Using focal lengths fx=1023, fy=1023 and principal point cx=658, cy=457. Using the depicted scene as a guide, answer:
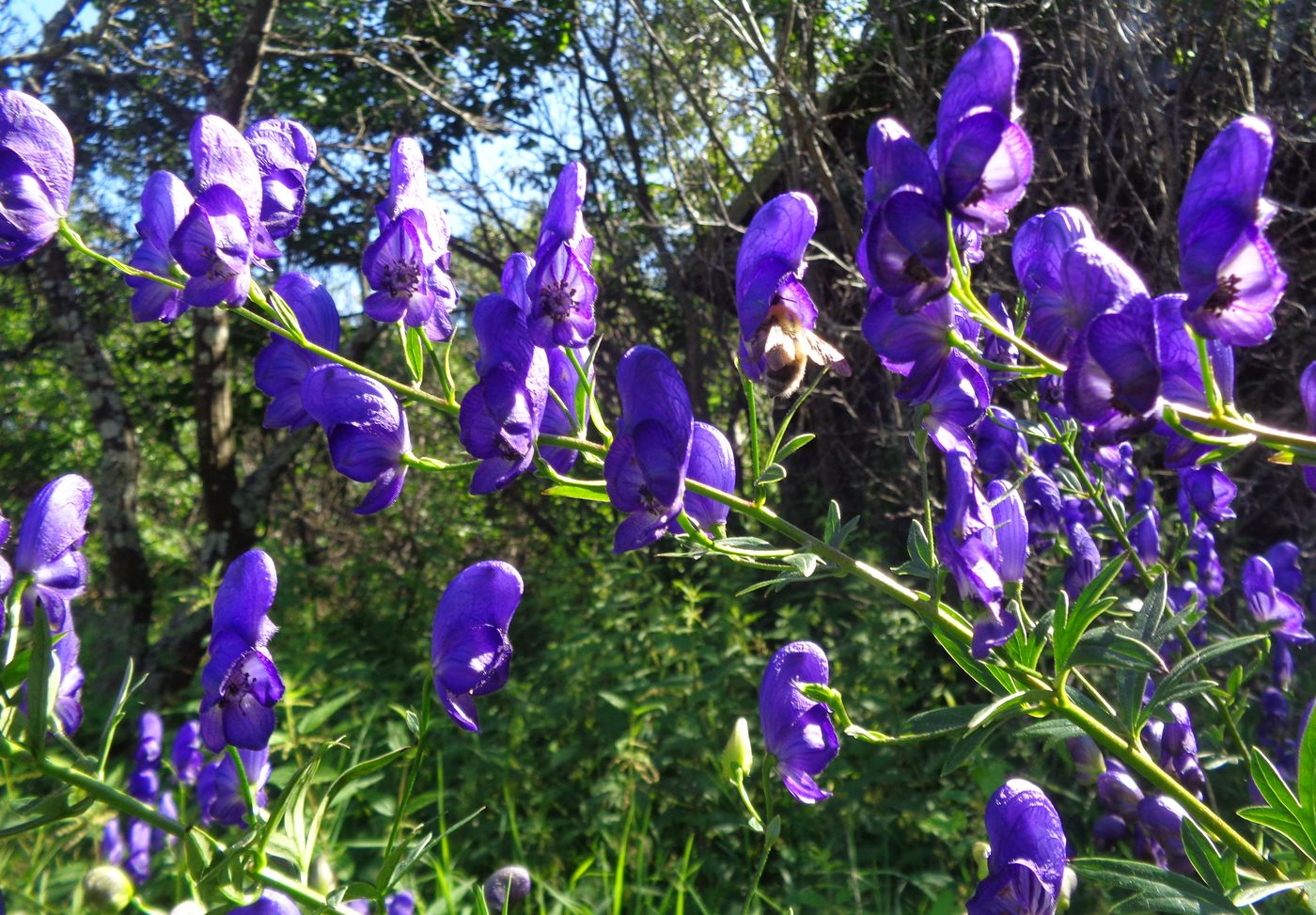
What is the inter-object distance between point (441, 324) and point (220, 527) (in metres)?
6.64

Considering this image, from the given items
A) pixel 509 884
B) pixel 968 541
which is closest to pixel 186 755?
pixel 509 884

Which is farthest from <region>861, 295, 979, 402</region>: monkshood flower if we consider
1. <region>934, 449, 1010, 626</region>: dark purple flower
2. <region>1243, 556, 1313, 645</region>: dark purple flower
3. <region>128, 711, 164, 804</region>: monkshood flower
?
<region>128, 711, 164, 804</region>: monkshood flower

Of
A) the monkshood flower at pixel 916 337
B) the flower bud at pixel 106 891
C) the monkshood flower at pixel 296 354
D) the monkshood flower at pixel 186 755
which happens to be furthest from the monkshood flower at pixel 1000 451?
the monkshood flower at pixel 186 755

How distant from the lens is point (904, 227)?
92cm

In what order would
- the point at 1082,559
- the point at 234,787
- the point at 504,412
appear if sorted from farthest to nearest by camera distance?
the point at 1082,559 < the point at 234,787 < the point at 504,412

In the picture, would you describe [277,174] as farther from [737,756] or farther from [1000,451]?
[1000,451]

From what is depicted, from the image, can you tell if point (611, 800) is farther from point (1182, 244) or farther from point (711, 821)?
point (1182, 244)

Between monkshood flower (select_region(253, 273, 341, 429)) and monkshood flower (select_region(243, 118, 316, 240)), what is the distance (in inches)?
4.1

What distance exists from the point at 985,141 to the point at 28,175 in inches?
45.6

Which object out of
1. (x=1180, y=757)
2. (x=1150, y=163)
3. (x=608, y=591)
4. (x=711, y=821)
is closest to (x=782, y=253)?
(x=1180, y=757)

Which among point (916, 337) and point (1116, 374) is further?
point (916, 337)

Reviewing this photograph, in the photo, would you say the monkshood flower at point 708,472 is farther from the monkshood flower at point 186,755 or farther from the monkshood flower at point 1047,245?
the monkshood flower at point 186,755

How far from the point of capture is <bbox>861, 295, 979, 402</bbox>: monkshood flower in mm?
1017

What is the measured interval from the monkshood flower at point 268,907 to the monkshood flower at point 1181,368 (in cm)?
95
